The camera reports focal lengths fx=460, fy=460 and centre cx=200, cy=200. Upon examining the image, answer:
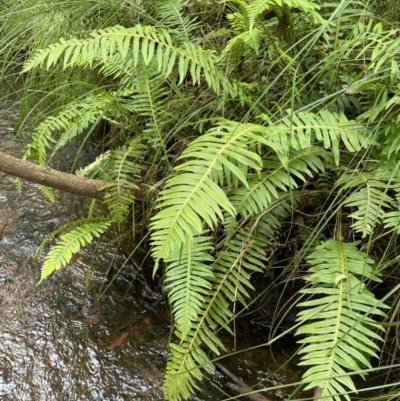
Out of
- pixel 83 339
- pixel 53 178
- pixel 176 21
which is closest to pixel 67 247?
pixel 53 178

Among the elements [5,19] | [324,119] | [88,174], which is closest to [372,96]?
[324,119]

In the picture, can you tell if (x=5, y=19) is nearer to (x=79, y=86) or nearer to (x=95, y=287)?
(x=79, y=86)

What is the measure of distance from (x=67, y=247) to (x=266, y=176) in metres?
0.95

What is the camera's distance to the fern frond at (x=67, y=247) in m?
1.98

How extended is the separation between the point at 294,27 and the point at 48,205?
5.56 feet

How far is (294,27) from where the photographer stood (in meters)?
2.07

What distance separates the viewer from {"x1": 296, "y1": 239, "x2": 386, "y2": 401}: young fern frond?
1.34 metres

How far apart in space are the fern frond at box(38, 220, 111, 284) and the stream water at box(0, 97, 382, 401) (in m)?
0.22

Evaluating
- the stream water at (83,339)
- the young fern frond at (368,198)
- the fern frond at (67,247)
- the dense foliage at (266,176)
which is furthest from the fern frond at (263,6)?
the stream water at (83,339)

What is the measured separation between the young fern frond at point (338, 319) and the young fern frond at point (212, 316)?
0.88ft

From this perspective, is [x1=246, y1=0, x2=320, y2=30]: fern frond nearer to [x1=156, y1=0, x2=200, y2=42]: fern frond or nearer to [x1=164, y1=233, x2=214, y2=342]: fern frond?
[x1=156, y1=0, x2=200, y2=42]: fern frond

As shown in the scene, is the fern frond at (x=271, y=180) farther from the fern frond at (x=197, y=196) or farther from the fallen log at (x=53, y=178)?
the fallen log at (x=53, y=178)

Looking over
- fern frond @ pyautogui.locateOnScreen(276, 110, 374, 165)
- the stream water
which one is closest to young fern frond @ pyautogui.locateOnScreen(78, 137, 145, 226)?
the stream water

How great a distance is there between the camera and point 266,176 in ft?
5.65
